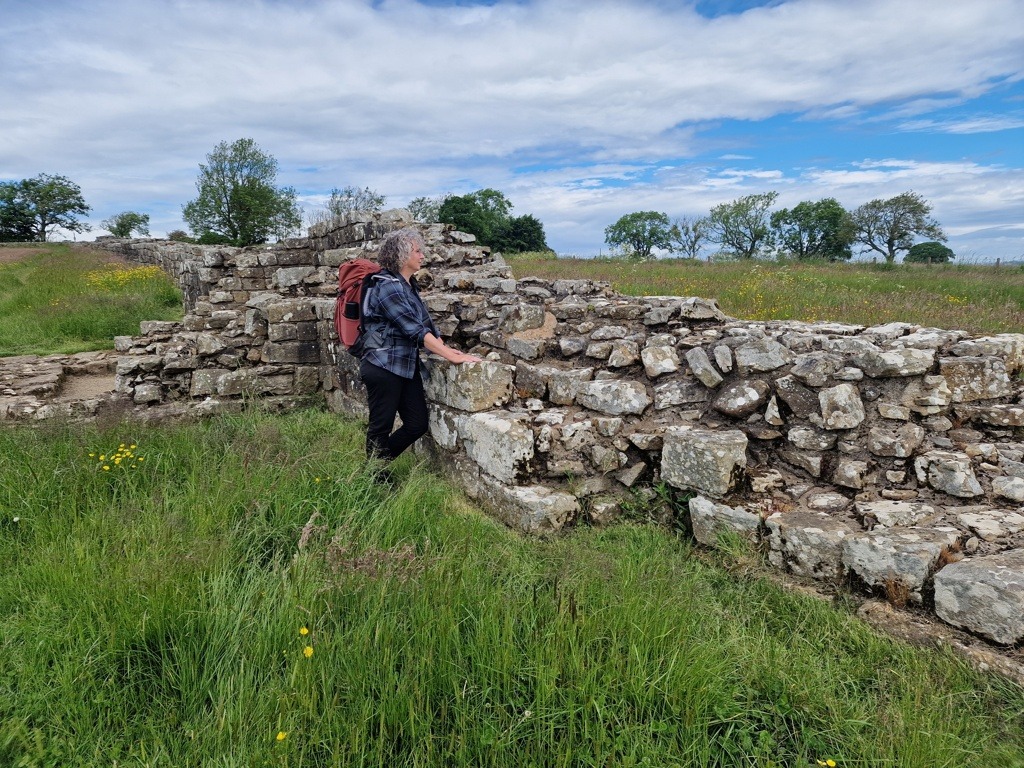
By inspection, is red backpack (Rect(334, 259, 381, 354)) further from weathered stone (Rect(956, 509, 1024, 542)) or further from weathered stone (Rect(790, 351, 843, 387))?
weathered stone (Rect(956, 509, 1024, 542))

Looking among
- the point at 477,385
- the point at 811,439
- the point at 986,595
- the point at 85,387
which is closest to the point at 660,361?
the point at 811,439

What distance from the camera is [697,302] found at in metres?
4.34

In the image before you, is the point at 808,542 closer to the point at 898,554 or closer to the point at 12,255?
the point at 898,554

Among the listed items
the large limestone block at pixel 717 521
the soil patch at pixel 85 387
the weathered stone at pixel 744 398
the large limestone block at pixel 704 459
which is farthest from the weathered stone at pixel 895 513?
the soil patch at pixel 85 387

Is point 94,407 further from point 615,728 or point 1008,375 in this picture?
point 1008,375

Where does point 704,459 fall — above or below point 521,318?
below

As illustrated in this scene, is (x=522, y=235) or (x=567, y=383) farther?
(x=522, y=235)

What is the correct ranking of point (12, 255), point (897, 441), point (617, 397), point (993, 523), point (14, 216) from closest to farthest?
point (993, 523), point (897, 441), point (617, 397), point (12, 255), point (14, 216)

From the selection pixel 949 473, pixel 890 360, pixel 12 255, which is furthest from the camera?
pixel 12 255

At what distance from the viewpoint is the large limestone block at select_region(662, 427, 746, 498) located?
3.42 metres

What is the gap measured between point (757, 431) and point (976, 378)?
1228mm

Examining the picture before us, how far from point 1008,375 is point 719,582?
210cm

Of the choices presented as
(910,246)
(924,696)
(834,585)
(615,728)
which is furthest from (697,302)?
(910,246)

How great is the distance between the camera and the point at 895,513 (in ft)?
9.81
